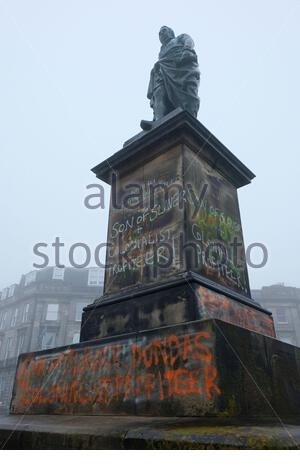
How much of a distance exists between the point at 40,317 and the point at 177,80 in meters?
39.3

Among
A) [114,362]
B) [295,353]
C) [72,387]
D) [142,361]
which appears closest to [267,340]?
[295,353]

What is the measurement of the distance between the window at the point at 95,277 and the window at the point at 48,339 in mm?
8741

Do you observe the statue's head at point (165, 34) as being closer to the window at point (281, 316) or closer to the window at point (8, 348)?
the window at point (281, 316)

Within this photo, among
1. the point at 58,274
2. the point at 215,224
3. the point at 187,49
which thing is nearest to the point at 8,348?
the point at 58,274

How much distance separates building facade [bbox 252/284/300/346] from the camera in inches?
1518

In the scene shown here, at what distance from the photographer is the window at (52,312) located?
4094 centimetres

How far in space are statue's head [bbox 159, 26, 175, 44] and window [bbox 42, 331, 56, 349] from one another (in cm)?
3791

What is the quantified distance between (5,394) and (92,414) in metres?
41.1

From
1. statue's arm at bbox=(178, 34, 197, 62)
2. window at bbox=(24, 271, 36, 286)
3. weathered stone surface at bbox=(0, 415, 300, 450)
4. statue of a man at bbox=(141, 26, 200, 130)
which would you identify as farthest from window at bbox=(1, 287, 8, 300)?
weathered stone surface at bbox=(0, 415, 300, 450)

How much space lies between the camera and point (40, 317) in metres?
40.8

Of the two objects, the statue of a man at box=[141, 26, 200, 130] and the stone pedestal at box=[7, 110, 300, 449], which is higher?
the statue of a man at box=[141, 26, 200, 130]

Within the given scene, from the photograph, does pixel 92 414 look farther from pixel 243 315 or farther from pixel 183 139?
pixel 183 139

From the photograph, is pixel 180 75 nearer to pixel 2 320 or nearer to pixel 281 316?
pixel 281 316

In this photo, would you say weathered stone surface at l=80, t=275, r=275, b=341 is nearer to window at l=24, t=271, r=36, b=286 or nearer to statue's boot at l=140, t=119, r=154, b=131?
statue's boot at l=140, t=119, r=154, b=131
